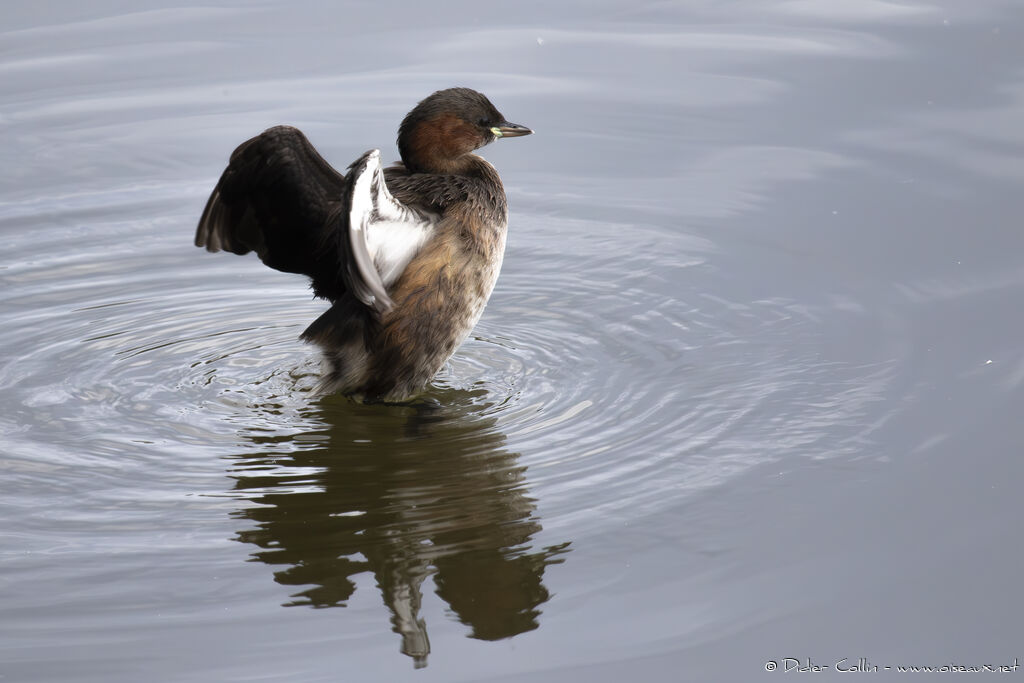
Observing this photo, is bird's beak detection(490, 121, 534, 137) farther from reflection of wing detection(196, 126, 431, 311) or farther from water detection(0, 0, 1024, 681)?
water detection(0, 0, 1024, 681)

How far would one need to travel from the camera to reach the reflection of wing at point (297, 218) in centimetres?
550

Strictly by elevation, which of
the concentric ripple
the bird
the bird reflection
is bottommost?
the bird reflection

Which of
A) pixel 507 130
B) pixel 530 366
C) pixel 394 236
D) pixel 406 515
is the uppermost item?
pixel 507 130

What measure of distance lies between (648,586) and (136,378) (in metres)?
2.89

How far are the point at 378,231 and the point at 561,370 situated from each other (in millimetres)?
1109

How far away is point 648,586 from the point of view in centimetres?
430

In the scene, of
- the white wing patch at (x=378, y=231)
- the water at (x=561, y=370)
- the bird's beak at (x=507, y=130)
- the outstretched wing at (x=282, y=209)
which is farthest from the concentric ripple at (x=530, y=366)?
the bird's beak at (x=507, y=130)

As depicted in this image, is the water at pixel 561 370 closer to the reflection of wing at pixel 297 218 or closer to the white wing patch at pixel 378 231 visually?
the reflection of wing at pixel 297 218

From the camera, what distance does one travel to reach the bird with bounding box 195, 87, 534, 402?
572cm

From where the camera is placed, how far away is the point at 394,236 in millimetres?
5547

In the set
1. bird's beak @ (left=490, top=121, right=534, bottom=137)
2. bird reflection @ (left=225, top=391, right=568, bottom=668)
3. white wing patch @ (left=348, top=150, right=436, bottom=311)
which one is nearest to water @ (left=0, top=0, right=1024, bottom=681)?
bird reflection @ (left=225, top=391, right=568, bottom=668)

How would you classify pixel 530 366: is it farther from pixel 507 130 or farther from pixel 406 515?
pixel 406 515

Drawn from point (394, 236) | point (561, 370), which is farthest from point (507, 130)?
point (561, 370)

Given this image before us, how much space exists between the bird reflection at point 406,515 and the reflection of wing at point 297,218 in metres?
0.61
